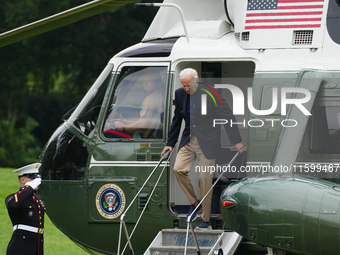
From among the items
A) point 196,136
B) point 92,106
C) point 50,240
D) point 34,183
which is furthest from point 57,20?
point 50,240

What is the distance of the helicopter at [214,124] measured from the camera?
5789mm

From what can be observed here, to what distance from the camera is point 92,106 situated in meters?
6.66

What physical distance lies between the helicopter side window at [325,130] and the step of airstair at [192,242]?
132 centimetres

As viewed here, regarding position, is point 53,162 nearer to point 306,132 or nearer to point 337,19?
point 306,132

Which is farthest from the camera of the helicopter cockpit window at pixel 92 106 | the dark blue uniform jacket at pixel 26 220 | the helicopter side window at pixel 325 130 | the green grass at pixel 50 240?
the green grass at pixel 50 240

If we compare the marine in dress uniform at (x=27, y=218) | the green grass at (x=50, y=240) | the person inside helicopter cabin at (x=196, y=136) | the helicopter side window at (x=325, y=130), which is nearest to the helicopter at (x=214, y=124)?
the helicopter side window at (x=325, y=130)

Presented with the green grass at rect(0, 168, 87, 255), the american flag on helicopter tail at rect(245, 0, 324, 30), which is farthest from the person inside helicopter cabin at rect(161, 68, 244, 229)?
the green grass at rect(0, 168, 87, 255)

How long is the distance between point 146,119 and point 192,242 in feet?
4.96

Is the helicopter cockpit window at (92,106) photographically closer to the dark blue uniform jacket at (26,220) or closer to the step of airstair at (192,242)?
the dark blue uniform jacket at (26,220)

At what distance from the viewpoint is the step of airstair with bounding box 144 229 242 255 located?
563 centimetres

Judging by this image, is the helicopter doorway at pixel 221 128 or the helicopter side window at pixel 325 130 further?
the helicopter doorway at pixel 221 128

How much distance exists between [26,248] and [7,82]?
58.8 feet

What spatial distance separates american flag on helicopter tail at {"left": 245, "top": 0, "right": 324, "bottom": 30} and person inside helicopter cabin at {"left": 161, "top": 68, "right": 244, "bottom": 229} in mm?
987

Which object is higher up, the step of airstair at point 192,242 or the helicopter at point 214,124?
the helicopter at point 214,124
